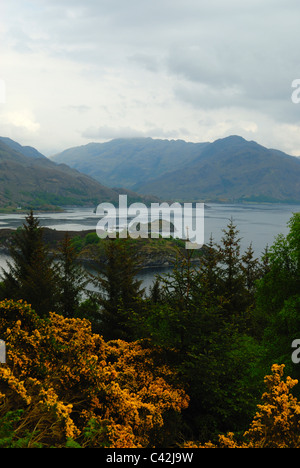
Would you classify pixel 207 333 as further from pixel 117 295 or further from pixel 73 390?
pixel 117 295

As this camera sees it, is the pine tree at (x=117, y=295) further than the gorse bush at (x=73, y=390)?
Yes

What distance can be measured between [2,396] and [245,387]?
10.6m

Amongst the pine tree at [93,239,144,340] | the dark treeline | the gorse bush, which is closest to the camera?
the gorse bush

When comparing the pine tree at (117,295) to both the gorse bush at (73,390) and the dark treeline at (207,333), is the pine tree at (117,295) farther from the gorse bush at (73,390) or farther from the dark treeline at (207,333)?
the gorse bush at (73,390)

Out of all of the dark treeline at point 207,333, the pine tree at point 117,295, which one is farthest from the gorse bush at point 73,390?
the pine tree at point 117,295

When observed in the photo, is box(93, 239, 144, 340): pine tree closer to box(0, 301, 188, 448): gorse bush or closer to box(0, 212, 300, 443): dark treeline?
box(0, 212, 300, 443): dark treeline

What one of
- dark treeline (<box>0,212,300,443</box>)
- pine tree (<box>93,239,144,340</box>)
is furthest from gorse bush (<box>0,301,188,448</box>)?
pine tree (<box>93,239,144,340</box>)

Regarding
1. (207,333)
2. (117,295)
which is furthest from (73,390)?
(117,295)

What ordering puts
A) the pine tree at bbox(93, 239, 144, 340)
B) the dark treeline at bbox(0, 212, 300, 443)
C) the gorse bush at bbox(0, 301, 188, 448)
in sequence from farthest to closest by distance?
the pine tree at bbox(93, 239, 144, 340) < the dark treeline at bbox(0, 212, 300, 443) < the gorse bush at bbox(0, 301, 188, 448)

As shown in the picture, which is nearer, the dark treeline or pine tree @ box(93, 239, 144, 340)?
the dark treeline

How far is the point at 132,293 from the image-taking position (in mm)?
28797

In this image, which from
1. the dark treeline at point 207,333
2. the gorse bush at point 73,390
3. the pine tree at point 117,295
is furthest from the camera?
the pine tree at point 117,295

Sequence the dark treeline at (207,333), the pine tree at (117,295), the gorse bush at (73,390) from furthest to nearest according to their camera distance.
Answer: the pine tree at (117,295), the dark treeline at (207,333), the gorse bush at (73,390)
